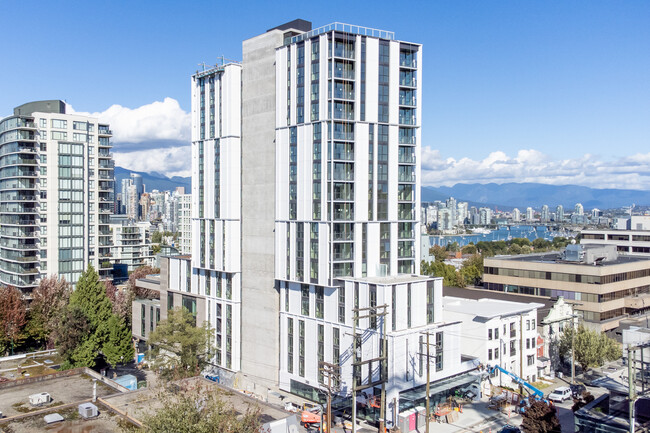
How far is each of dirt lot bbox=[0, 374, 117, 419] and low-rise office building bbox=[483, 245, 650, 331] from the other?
64.3 metres

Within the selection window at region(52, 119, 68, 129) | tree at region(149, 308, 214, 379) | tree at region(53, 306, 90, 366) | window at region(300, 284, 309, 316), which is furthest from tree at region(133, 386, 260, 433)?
window at region(52, 119, 68, 129)

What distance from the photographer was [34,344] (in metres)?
83.6

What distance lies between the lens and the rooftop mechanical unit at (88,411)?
39.0 meters

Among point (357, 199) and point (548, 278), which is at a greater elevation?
point (357, 199)

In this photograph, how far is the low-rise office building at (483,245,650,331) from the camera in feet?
265

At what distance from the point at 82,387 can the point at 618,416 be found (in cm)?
4451

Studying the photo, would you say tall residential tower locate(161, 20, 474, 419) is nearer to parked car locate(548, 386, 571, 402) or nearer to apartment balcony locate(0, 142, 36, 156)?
parked car locate(548, 386, 571, 402)

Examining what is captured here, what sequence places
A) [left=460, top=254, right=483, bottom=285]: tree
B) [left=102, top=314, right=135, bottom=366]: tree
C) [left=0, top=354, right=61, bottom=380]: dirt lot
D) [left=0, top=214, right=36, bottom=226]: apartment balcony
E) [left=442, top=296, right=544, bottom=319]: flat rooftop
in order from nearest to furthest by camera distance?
[left=0, top=354, right=61, bottom=380]: dirt lot < [left=442, top=296, right=544, bottom=319]: flat rooftop < [left=102, top=314, right=135, bottom=366]: tree < [left=0, top=214, right=36, bottom=226]: apartment balcony < [left=460, top=254, right=483, bottom=285]: tree

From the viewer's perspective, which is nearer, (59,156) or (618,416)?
(618,416)

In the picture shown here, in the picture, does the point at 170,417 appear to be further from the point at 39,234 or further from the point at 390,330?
the point at 39,234

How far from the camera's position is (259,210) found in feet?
219

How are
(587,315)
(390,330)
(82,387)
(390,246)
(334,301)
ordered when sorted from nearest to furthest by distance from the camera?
(82,387)
(390,330)
(334,301)
(390,246)
(587,315)

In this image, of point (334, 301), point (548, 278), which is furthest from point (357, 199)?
point (548, 278)

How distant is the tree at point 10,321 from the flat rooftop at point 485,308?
6090 cm
